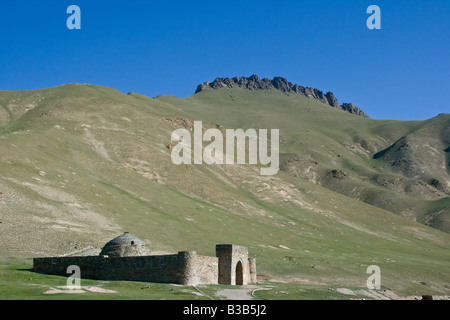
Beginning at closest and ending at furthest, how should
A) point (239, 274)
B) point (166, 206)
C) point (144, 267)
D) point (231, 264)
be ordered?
point (144, 267), point (231, 264), point (239, 274), point (166, 206)

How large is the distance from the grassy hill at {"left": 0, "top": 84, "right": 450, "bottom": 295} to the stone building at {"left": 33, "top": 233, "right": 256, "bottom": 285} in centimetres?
1109

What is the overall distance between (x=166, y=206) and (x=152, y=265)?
186ft

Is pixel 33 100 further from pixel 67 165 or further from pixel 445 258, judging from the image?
pixel 445 258

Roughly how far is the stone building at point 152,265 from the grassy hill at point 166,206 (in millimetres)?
11092

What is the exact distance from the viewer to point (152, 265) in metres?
47.0

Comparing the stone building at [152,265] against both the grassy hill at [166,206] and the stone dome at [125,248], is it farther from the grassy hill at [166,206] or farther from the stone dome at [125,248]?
the grassy hill at [166,206]

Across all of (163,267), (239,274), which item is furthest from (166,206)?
(163,267)

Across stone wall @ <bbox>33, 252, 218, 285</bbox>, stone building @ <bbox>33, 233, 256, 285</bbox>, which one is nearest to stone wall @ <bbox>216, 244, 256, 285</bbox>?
stone building @ <bbox>33, 233, 256, 285</bbox>

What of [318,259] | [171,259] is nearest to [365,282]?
[318,259]

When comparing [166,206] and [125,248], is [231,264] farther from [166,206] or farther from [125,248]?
A: [166,206]

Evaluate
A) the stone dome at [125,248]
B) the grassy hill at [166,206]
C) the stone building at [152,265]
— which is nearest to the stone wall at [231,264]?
the stone building at [152,265]

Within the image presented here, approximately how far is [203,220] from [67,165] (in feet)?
94.6

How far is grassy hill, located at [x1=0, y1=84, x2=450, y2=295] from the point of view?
73250mm

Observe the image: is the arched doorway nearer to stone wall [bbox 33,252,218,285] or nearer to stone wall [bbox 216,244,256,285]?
stone wall [bbox 216,244,256,285]
